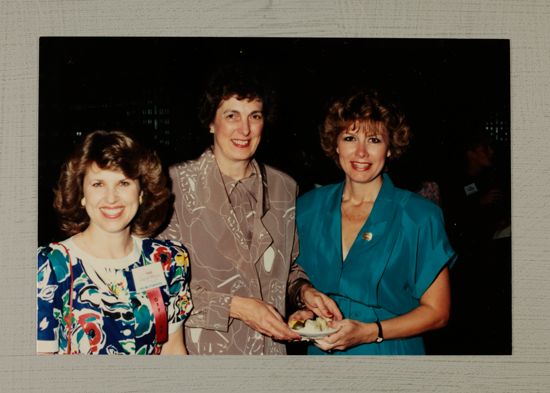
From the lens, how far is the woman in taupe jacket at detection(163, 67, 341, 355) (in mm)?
2221

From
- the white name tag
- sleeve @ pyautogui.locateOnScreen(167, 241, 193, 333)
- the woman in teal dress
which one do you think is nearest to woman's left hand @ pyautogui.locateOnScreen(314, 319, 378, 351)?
the woman in teal dress

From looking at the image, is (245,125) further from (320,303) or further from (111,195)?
(320,303)

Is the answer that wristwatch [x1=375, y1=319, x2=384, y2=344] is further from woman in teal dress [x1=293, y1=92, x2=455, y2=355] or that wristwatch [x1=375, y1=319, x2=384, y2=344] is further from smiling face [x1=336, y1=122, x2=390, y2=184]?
smiling face [x1=336, y1=122, x2=390, y2=184]

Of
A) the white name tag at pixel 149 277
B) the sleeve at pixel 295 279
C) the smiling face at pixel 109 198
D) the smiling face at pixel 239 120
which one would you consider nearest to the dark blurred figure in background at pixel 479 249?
the sleeve at pixel 295 279

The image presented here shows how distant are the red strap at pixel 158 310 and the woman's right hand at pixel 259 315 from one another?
228 mm

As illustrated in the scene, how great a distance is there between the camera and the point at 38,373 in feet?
7.43

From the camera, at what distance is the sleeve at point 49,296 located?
222cm

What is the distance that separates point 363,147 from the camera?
222 centimetres

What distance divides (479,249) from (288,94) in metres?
0.84

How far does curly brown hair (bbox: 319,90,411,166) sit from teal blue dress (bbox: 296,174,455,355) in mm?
125

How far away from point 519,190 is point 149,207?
1287 mm

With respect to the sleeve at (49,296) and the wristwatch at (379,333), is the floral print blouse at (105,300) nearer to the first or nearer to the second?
the sleeve at (49,296)

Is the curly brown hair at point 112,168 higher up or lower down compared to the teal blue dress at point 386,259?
higher up
